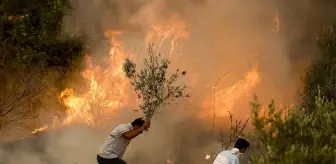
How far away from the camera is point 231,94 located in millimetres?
17703

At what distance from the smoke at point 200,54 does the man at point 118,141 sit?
5.46 m

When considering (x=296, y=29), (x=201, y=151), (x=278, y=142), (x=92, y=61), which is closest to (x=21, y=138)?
(x=92, y=61)

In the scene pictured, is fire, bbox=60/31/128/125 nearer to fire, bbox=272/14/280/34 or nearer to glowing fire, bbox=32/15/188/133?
glowing fire, bbox=32/15/188/133

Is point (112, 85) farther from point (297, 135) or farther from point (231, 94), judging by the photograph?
point (297, 135)

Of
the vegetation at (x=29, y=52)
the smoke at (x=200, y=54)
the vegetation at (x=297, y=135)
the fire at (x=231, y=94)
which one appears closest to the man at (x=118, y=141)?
the vegetation at (x=297, y=135)

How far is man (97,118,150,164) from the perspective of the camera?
1104cm

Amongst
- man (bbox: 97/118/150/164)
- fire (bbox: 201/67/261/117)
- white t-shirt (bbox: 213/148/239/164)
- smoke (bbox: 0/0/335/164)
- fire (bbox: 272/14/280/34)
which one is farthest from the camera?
fire (bbox: 272/14/280/34)

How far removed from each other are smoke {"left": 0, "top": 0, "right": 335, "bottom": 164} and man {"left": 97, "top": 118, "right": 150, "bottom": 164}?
5458 mm

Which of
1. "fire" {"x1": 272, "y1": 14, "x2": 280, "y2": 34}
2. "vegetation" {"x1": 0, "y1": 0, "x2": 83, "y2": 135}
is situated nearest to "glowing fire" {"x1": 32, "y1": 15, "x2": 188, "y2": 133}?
"vegetation" {"x1": 0, "y1": 0, "x2": 83, "y2": 135}

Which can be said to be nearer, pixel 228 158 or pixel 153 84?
pixel 228 158

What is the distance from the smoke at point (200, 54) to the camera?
56.4ft

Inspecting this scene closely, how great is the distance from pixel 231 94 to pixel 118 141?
7.32 meters

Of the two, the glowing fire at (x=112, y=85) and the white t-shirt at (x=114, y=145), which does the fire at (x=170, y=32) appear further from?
the white t-shirt at (x=114, y=145)

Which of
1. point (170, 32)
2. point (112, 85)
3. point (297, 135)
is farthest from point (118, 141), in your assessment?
point (170, 32)
